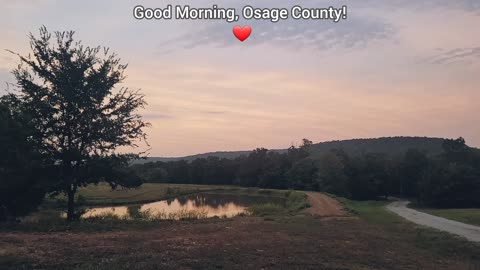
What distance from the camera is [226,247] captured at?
50.7 feet

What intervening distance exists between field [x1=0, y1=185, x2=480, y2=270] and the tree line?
1310 cm

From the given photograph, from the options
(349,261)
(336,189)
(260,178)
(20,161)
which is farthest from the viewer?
(260,178)

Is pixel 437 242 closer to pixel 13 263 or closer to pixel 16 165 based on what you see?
pixel 13 263

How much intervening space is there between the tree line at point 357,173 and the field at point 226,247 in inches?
516

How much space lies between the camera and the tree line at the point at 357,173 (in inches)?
2399

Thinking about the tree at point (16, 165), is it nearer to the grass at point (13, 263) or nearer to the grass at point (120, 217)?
the grass at point (120, 217)

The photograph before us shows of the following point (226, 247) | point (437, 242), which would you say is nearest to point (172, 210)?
point (226, 247)

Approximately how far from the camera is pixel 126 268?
11422mm

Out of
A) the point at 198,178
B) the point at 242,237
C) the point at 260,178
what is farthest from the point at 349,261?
the point at 198,178

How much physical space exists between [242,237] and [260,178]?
85.1 metres

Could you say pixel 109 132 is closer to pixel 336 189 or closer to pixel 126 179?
pixel 126 179

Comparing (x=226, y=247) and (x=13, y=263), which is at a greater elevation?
(x=13, y=263)

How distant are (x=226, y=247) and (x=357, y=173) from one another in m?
66.6

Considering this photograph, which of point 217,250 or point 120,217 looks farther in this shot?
point 120,217
